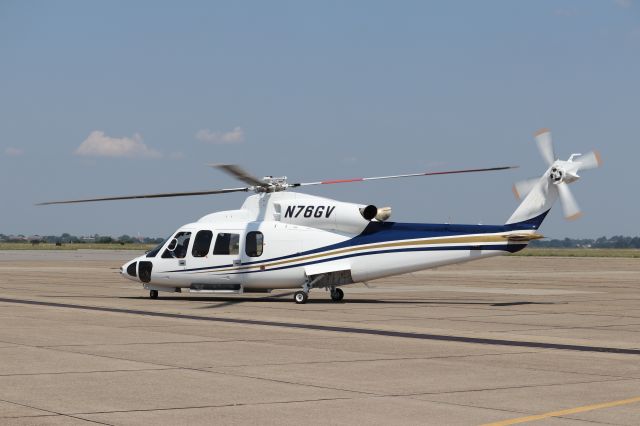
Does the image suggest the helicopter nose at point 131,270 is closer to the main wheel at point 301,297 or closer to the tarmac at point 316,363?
the tarmac at point 316,363

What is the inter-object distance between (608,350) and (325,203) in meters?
14.0

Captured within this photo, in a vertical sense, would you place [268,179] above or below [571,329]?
above

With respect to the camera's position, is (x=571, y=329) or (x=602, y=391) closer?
(x=602, y=391)

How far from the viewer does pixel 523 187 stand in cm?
3042

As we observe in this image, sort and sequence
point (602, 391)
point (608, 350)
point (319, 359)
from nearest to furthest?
point (602, 391)
point (319, 359)
point (608, 350)

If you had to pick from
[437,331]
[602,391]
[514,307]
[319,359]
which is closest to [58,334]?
[319,359]

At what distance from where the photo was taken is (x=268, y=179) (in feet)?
102

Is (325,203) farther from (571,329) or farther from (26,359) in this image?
(26,359)

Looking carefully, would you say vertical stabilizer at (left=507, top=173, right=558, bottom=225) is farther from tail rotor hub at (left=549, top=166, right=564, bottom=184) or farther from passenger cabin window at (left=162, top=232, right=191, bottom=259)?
passenger cabin window at (left=162, top=232, right=191, bottom=259)

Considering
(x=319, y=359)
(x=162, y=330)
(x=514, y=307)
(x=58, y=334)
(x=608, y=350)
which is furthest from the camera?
(x=514, y=307)

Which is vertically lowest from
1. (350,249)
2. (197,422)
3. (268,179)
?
(197,422)

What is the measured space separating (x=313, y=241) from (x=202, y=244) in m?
3.75

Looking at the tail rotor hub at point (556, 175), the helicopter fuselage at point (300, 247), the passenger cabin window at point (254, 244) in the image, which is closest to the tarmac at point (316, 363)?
the helicopter fuselage at point (300, 247)

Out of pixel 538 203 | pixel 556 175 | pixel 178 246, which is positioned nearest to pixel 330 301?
pixel 178 246
